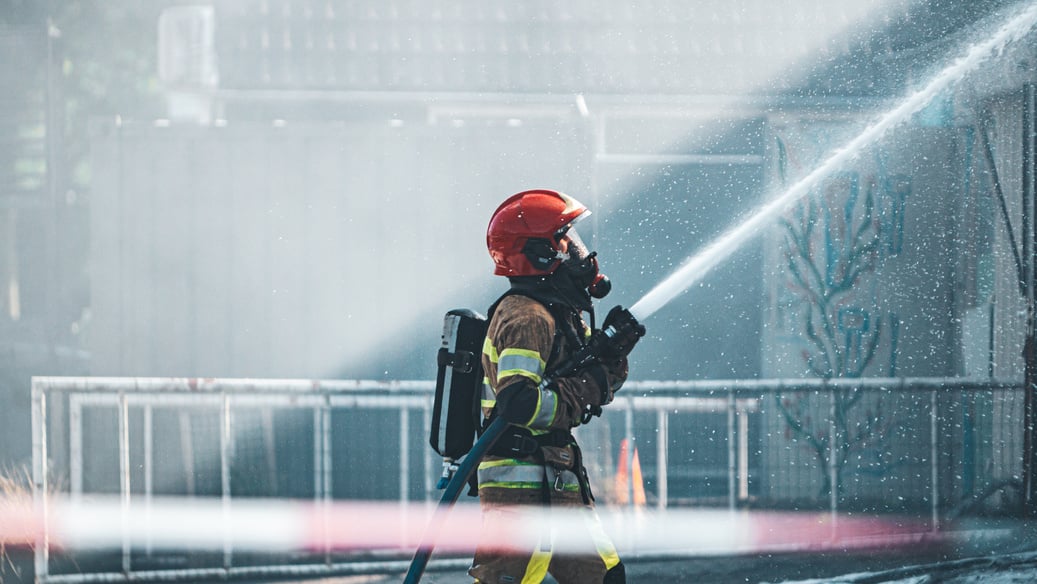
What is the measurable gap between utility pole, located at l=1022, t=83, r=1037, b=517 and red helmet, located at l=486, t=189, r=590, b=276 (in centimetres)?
421

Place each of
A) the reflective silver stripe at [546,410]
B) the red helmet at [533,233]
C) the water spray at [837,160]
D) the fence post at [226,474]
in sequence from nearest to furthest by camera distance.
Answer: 1. the reflective silver stripe at [546,410]
2. the red helmet at [533,233]
3. the fence post at [226,474]
4. the water spray at [837,160]

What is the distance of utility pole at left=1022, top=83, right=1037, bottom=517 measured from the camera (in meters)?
6.89

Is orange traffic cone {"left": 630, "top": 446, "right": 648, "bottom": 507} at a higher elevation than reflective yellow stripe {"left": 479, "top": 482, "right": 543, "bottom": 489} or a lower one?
lower

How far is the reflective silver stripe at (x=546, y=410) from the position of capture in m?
3.60

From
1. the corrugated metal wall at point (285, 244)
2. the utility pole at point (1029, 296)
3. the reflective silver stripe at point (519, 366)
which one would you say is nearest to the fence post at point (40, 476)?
the corrugated metal wall at point (285, 244)

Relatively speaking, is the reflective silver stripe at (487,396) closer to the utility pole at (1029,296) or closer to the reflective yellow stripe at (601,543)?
the reflective yellow stripe at (601,543)

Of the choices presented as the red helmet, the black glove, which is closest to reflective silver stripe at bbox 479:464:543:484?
the black glove

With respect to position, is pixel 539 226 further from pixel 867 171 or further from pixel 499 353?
pixel 867 171

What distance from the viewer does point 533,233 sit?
12.6 feet

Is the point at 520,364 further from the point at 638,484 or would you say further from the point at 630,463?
the point at 638,484

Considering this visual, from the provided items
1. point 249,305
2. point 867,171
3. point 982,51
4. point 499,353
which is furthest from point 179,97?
point 499,353

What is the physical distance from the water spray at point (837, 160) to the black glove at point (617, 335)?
4.23 meters

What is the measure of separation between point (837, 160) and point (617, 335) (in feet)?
18.2

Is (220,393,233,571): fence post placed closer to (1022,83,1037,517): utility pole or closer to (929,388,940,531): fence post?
(929,388,940,531): fence post
